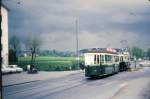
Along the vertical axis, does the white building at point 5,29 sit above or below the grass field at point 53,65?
above

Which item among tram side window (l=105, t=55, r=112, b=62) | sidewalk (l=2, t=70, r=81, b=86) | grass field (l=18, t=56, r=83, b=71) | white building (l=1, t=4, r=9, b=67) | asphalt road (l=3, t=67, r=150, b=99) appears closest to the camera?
asphalt road (l=3, t=67, r=150, b=99)

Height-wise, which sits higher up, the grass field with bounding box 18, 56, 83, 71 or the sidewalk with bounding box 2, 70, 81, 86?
the grass field with bounding box 18, 56, 83, 71

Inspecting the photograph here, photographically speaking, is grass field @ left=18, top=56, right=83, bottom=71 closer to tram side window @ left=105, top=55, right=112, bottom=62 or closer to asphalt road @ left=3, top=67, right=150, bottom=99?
tram side window @ left=105, top=55, right=112, bottom=62

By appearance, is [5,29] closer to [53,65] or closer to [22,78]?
[53,65]

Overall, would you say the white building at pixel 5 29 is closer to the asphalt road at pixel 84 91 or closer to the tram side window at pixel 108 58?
the tram side window at pixel 108 58

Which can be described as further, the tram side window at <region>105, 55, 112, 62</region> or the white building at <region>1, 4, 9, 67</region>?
the white building at <region>1, 4, 9, 67</region>

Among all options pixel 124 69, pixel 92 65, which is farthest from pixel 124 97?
pixel 124 69

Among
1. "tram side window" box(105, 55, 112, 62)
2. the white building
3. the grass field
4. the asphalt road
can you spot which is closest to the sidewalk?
the asphalt road

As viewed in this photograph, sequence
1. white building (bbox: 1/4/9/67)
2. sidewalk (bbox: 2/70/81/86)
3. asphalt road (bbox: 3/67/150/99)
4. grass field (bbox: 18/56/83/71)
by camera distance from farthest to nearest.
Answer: grass field (bbox: 18/56/83/71) < white building (bbox: 1/4/9/67) < sidewalk (bbox: 2/70/81/86) < asphalt road (bbox: 3/67/150/99)

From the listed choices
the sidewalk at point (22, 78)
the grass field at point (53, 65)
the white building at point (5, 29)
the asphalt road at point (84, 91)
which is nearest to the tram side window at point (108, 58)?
the asphalt road at point (84, 91)

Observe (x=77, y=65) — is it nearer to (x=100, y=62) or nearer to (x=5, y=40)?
(x=5, y=40)

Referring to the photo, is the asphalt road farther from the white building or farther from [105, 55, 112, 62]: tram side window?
the white building

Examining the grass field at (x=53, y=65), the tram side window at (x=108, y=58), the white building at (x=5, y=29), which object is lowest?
the grass field at (x=53, y=65)

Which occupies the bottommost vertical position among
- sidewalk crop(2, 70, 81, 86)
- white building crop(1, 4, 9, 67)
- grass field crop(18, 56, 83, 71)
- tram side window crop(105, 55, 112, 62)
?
sidewalk crop(2, 70, 81, 86)
